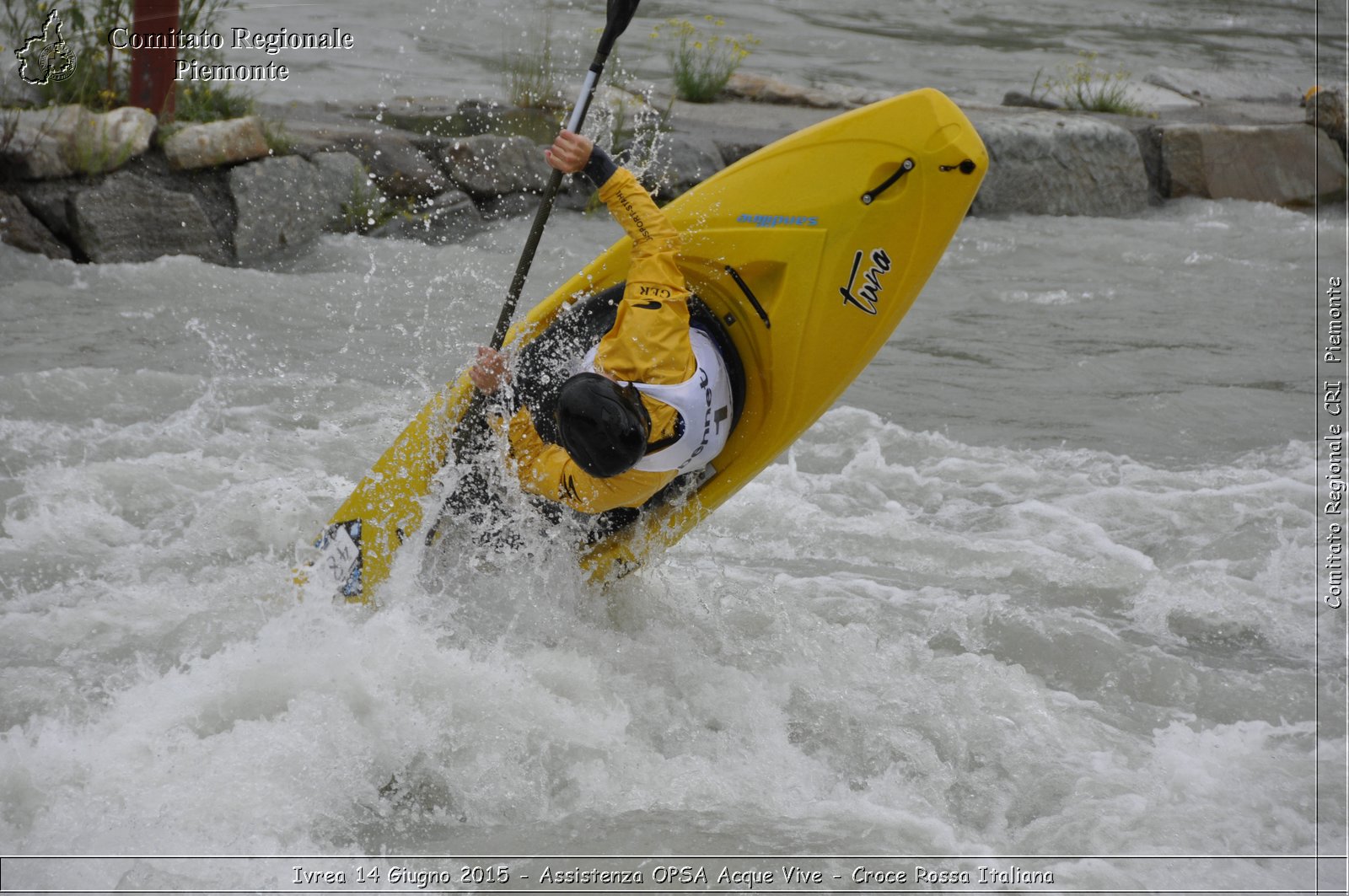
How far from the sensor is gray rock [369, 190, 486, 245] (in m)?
6.76

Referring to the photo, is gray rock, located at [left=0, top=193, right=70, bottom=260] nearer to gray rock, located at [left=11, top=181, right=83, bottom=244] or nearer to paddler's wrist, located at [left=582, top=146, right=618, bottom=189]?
gray rock, located at [left=11, top=181, right=83, bottom=244]

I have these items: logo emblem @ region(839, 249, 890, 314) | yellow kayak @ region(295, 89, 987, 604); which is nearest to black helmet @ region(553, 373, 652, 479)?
yellow kayak @ region(295, 89, 987, 604)

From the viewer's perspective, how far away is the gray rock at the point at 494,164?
7023mm

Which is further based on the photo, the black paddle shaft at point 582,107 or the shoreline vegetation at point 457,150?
the shoreline vegetation at point 457,150

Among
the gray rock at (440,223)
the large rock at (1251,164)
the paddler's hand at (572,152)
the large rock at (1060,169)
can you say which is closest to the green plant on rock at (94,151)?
the gray rock at (440,223)

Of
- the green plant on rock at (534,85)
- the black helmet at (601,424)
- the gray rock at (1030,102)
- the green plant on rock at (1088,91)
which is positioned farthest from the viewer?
the gray rock at (1030,102)

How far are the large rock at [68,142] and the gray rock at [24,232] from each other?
16 cm

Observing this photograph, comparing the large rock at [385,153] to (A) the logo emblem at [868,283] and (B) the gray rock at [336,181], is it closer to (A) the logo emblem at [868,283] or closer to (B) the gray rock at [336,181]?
(B) the gray rock at [336,181]

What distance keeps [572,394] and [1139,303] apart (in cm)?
488

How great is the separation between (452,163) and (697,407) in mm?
4403

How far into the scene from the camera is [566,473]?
3158mm

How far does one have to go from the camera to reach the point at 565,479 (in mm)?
3164

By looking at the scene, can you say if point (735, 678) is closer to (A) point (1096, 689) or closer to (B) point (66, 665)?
(A) point (1096, 689)

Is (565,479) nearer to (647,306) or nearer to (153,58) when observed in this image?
(647,306)
